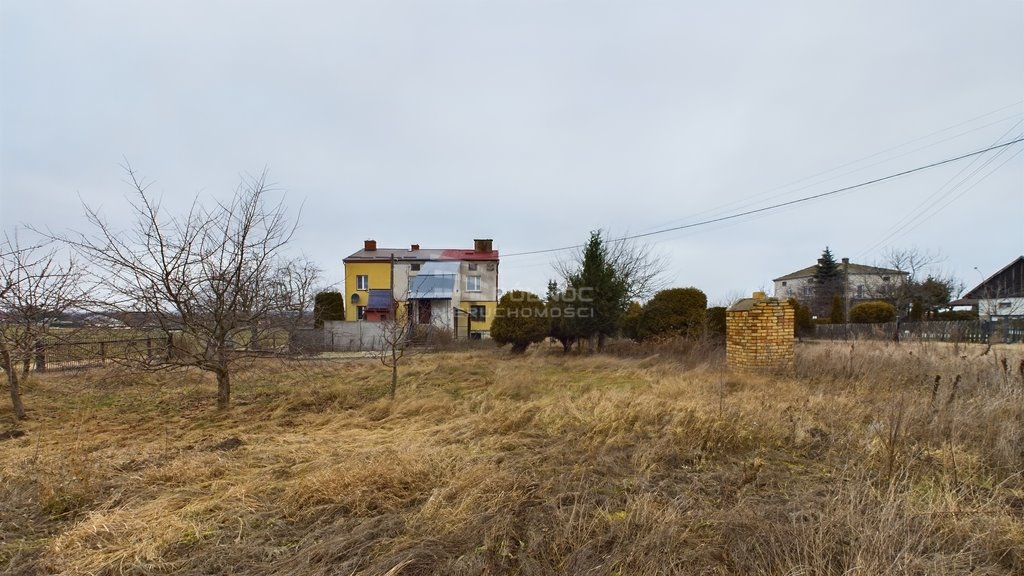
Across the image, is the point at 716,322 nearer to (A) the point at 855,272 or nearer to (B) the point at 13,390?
(B) the point at 13,390

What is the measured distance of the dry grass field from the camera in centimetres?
209

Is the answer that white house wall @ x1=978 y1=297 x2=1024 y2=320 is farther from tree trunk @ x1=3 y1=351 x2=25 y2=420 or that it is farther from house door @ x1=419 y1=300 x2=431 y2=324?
tree trunk @ x1=3 y1=351 x2=25 y2=420

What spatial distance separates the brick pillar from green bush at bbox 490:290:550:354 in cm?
734

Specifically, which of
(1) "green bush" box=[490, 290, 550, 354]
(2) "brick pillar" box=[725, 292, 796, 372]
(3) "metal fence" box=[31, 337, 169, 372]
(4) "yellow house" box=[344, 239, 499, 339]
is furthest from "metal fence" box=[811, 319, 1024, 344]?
(4) "yellow house" box=[344, 239, 499, 339]

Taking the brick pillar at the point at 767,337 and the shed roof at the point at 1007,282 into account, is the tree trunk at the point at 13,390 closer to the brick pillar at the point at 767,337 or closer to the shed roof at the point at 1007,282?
the brick pillar at the point at 767,337

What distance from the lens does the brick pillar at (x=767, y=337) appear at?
8.12 metres

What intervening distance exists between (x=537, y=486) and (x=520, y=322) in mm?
11834

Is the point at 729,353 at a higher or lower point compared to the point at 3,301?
lower

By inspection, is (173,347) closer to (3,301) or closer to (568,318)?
(3,301)

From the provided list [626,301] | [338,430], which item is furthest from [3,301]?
[626,301]

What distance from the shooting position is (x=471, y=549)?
2172mm

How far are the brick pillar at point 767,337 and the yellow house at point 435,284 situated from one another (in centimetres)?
1858

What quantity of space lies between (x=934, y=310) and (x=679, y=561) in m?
34.1

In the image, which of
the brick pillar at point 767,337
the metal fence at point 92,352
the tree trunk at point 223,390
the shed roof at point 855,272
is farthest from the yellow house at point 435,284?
the shed roof at point 855,272
